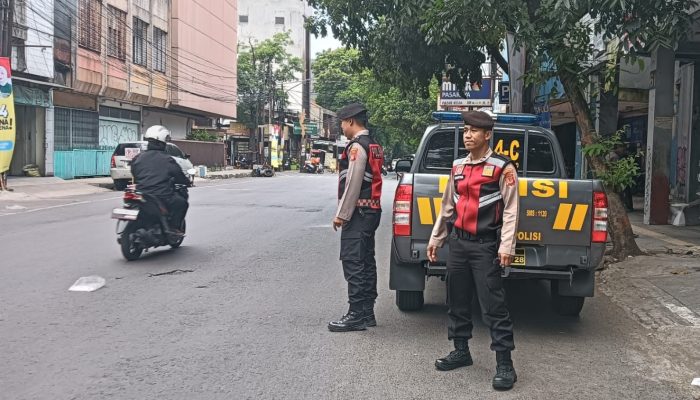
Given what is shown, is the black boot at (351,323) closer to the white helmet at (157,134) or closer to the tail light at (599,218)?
the tail light at (599,218)

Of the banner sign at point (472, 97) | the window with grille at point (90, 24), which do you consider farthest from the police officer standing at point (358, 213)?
the window with grille at point (90, 24)

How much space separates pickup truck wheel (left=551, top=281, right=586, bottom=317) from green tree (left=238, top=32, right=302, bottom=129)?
1905 inches

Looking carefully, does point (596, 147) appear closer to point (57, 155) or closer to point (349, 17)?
point (349, 17)

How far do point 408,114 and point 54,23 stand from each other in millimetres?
26043

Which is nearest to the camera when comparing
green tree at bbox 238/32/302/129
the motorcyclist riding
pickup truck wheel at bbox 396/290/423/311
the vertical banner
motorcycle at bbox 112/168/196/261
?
pickup truck wheel at bbox 396/290/423/311

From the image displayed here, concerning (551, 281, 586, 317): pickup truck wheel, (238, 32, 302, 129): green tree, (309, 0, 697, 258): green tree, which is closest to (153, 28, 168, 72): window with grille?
(238, 32, 302, 129): green tree

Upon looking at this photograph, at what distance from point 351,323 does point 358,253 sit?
0.60 meters

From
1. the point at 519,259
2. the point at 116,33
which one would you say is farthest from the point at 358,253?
the point at 116,33

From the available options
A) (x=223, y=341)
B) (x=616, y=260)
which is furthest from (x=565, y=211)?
(x=616, y=260)

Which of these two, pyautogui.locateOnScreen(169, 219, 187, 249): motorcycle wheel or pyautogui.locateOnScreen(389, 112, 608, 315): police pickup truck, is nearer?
pyautogui.locateOnScreen(389, 112, 608, 315): police pickup truck

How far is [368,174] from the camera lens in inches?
232

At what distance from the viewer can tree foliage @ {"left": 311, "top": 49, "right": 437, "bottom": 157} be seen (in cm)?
3409

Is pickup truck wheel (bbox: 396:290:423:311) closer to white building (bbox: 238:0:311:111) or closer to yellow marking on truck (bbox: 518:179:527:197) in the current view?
yellow marking on truck (bbox: 518:179:527:197)

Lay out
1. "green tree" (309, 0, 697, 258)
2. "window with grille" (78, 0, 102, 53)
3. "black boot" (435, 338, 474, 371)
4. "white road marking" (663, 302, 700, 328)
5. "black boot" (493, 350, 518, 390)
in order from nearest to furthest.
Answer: "black boot" (493, 350, 518, 390), "black boot" (435, 338, 474, 371), "white road marking" (663, 302, 700, 328), "green tree" (309, 0, 697, 258), "window with grille" (78, 0, 102, 53)
